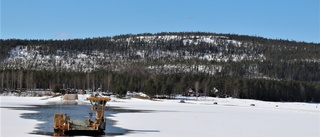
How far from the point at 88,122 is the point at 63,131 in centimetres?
303

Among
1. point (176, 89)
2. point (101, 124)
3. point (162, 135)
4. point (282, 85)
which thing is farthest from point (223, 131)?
point (282, 85)

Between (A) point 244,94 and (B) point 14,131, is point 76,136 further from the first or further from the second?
(A) point 244,94

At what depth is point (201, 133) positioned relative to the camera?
38.6 meters

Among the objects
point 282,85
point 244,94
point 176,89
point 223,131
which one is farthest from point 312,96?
point 223,131

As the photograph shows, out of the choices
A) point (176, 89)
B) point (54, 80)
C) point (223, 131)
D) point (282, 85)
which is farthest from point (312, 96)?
point (223, 131)

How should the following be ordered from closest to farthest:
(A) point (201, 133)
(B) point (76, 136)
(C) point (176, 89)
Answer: (B) point (76, 136)
(A) point (201, 133)
(C) point (176, 89)

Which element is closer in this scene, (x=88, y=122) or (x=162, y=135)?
(x=162, y=135)

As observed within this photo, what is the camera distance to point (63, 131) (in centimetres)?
3697

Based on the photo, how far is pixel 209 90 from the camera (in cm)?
16650

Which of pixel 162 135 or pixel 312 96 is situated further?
pixel 312 96

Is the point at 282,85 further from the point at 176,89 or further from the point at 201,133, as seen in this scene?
the point at 201,133

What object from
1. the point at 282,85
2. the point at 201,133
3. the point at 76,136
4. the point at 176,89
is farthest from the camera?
the point at 282,85

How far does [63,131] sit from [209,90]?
131660 mm

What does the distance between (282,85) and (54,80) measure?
7796cm
